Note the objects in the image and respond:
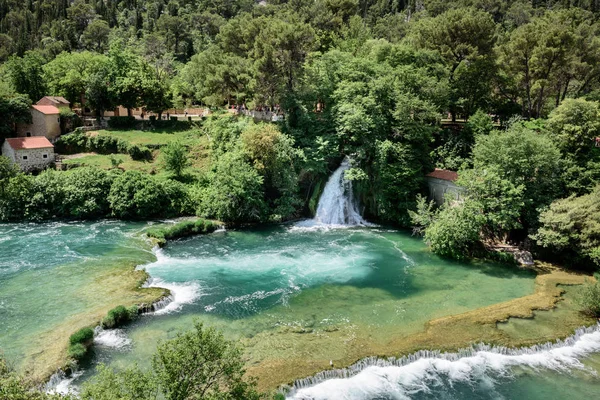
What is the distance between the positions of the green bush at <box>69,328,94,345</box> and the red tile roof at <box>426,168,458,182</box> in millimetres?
32881

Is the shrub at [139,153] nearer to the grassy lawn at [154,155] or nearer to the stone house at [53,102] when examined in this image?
the grassy lawn at [154,155]

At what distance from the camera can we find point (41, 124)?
54.0m

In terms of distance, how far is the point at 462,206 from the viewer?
118ft

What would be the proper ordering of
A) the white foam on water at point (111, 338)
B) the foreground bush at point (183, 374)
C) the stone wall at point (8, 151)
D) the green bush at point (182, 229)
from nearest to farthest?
the foreground bush at point (183, 374), the white foam on water at point (111, 338), the green bush at point (182, 229), the stone wall at point (8, 151)

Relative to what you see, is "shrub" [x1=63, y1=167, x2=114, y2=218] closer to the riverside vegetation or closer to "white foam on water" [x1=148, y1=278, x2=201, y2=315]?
the riverside vegetation

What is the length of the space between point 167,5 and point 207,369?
14851 centimetres

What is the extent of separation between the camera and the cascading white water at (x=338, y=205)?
44.4 meters

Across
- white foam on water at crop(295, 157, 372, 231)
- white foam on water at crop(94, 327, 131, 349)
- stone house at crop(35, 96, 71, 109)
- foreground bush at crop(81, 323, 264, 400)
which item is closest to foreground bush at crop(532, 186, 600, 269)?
white foam on water at crop(295, 157, 372, 231)

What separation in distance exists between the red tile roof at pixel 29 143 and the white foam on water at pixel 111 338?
32.8m

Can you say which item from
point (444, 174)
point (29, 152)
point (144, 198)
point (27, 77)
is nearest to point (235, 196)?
point (144, 198)

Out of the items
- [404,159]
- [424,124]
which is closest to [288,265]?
[404,159]

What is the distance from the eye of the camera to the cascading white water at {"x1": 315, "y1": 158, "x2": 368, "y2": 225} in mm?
44406

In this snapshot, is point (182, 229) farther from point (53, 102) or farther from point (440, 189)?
point (53, 102)

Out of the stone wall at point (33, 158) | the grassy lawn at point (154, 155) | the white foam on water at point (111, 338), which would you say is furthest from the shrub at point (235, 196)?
the stone wall at point (33, 158)
